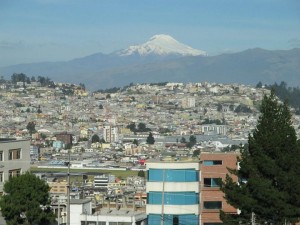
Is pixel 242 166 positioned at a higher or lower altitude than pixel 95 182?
higher

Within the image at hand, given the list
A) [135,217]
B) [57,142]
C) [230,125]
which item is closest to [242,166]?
[135,217]

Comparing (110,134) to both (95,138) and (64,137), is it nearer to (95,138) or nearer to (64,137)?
(95,138)

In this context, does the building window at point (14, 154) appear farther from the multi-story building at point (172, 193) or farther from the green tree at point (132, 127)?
the green tree at point (132, 127)

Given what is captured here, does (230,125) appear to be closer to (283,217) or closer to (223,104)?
(223,104)

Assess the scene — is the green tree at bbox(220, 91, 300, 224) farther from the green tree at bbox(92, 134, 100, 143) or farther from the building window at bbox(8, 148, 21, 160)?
the green tree at bbox(92, 134, 100, 143)

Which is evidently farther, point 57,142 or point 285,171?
point 57,142

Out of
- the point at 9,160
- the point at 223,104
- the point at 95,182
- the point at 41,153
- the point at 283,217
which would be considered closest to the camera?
the point at 283,217
